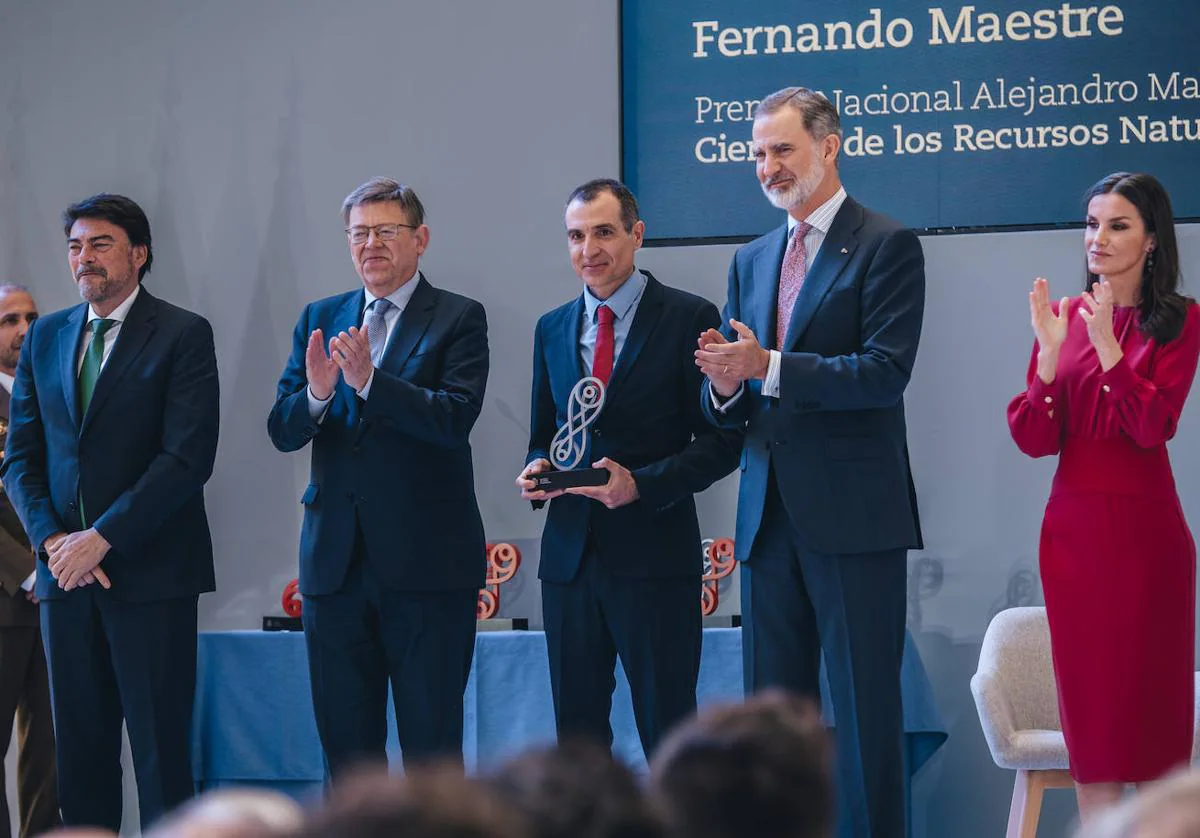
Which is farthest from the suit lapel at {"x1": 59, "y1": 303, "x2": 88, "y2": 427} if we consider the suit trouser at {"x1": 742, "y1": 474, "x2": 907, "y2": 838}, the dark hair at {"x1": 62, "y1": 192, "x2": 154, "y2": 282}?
the suit trouser at {"x1": 742, "y1": 474, "x2": 907, "y2": 838}

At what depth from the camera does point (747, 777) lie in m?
1.08

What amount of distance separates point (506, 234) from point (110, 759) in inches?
93.6

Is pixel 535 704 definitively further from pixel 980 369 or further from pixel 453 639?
pixel 980 369

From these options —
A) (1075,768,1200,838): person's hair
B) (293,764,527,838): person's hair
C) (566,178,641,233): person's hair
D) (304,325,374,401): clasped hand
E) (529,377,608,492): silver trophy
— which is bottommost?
(1075,768,1200,838): person's hair

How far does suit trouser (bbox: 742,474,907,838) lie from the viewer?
3236 millimetres

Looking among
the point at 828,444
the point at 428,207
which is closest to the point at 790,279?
the point at 828,444

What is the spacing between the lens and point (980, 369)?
5.11 meters

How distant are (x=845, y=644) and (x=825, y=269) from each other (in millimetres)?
870

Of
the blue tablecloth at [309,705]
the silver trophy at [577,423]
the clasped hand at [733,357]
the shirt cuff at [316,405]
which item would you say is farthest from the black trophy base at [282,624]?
the clasped hand at [733,357]

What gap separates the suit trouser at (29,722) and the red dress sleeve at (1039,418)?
302 cm

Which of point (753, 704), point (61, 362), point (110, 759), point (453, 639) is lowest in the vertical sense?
point (110, 759)

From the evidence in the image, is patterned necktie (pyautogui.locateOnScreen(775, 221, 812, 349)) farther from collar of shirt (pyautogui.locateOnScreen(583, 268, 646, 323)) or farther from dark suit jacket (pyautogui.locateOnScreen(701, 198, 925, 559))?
collar of shirt (pyautogui.locateOnScreen(583, 268, 646, 323))

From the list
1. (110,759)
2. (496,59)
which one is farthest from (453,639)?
(496,59)

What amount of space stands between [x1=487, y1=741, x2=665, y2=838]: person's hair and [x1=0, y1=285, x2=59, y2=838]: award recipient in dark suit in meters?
3.81
